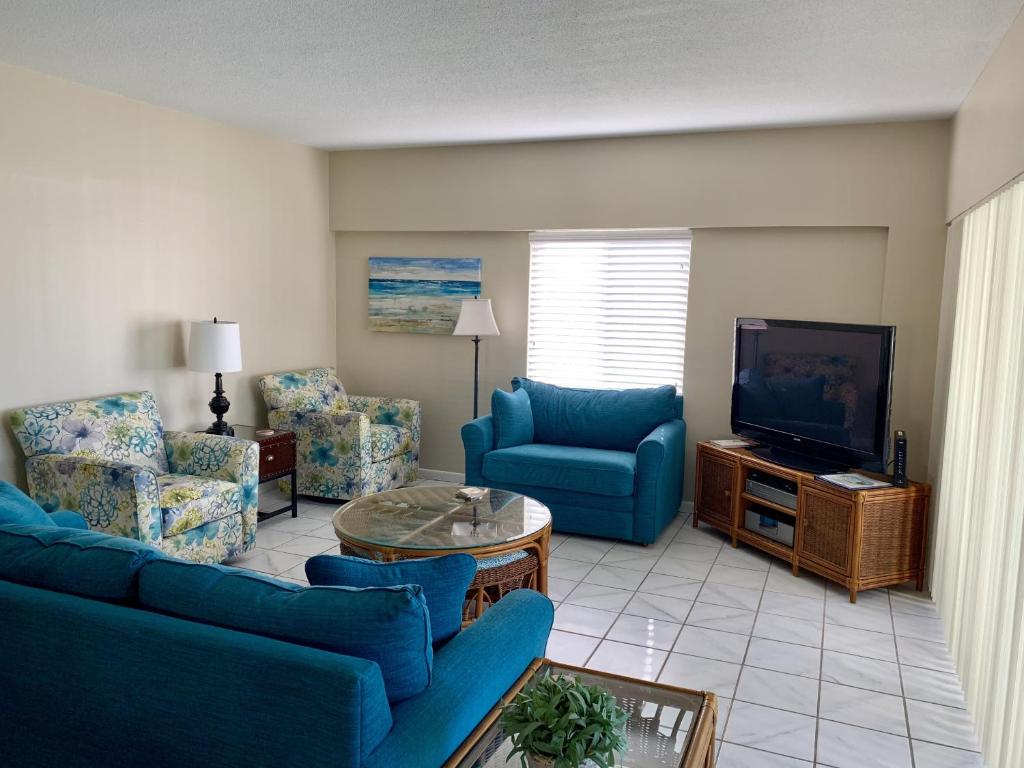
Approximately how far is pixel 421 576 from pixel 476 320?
385cm

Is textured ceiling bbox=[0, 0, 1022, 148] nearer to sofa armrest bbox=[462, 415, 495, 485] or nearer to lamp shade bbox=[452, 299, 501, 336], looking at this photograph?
lamp shade bbox=[452, 299, 501, 336]

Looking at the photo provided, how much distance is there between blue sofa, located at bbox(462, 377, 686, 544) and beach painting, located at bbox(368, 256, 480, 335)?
0.93 m

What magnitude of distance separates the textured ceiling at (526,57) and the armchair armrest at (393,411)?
2.12m

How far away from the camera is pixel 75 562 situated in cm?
192

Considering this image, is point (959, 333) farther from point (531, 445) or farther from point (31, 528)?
point (31, 528)

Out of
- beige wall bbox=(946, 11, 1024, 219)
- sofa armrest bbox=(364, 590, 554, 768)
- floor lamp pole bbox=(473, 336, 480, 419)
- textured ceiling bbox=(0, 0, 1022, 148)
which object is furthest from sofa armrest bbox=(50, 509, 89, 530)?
beige wall bbox=(946, 11, 1024, 219)

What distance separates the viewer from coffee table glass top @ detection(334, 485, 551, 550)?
327 centimetres

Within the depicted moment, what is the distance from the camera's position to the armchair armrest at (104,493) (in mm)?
3643

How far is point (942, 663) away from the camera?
339 cm

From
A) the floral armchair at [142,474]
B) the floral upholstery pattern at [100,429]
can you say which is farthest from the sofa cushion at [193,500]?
the floral upholstery pattern at [100,429]

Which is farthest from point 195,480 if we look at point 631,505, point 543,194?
point 543,194

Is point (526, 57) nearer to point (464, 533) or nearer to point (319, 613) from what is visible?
point (464, 533)

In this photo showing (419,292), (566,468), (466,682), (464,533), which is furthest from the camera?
(419,292)

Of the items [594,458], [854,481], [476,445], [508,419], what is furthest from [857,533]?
[476,445]
